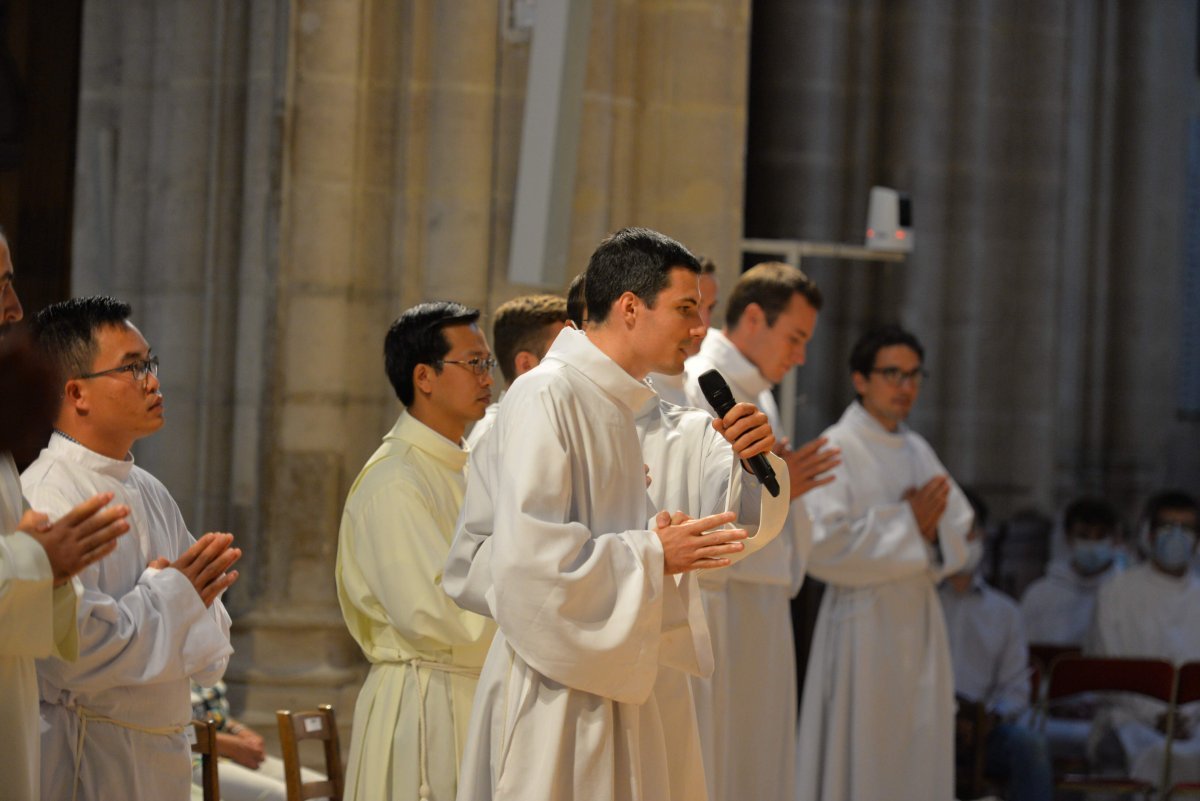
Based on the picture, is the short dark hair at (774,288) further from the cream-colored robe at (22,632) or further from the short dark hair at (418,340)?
the cream-colored robe at (22,632)

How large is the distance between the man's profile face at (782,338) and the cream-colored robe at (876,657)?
72 centimetres

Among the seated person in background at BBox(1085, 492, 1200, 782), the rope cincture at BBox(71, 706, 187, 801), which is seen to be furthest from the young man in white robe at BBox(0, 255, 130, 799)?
the seated person in background at BBox(1085, 492, 1200, 782)

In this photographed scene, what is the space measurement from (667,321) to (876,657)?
10.0ft

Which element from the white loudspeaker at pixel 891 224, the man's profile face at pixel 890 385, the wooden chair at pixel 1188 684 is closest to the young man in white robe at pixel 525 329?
the man's profile face at pixel 890 385

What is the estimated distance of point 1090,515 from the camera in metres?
9.39

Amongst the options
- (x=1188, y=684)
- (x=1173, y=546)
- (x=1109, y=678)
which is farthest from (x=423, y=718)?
(x=1173, y=546)

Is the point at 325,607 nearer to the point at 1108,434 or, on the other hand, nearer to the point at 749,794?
the point at 749,794

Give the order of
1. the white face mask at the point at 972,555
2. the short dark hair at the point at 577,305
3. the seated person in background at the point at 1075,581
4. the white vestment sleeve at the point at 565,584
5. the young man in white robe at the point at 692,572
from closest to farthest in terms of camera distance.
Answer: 1. the white vestment sleeve at the point at 565,584
2. the young man in white robe at the point at 692,572
3. the short dark hair at the point at 577,305
4. the white face mask at the point at 972,555
5. the seated person in background at the point at 1075,581

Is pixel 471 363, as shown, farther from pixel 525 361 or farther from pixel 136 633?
pixel 136 633

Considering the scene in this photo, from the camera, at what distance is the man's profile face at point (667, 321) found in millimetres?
3594

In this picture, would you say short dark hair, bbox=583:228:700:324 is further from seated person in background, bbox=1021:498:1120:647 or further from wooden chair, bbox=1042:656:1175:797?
seated person in background, bbox=1021:498:1120:647

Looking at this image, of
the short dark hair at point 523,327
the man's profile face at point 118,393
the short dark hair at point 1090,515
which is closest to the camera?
the man's profile face at point 118,393

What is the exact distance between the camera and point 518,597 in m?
3.37

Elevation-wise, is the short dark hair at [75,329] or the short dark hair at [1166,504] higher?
the short dark hair at [75,329]
